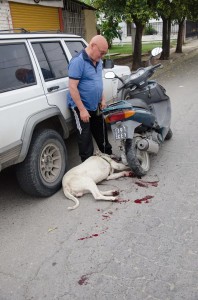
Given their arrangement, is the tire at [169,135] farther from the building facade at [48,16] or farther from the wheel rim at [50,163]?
the building facade at [48,16]

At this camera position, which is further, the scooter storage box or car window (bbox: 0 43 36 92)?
the scooter storage box

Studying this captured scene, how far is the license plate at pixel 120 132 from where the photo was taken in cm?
424

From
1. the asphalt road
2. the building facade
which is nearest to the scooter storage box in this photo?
the asphalt road

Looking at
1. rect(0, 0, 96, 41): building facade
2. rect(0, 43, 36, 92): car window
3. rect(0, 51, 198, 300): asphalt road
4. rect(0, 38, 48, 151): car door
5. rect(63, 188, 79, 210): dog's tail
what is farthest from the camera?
rect(0, 0, 96, 41): building facade

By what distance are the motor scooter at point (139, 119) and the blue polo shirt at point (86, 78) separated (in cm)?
24

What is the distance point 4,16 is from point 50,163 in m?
8.57

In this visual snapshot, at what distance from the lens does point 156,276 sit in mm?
2723

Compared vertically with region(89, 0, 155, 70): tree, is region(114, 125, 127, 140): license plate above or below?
below

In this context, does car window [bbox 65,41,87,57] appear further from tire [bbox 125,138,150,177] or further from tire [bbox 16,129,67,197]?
tire [bbox 125,138,150,177]

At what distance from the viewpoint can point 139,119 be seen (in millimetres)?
4477

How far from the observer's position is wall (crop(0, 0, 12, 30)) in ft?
35.7

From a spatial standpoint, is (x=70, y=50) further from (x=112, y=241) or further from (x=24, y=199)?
(x=112, y=241)

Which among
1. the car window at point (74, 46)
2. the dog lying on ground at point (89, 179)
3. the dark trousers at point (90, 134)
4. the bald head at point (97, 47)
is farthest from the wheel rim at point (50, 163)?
the car window at point (74, 46)

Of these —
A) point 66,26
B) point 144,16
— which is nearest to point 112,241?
point 144,16
